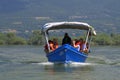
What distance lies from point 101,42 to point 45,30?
76287 millimetres

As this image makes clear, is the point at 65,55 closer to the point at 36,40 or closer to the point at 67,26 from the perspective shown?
the point at 67,26

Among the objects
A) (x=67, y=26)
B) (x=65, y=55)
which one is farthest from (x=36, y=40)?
(x=65, y=55)

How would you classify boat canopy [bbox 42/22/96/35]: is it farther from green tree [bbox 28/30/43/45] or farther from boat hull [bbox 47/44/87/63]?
green tree [bbox 28/30/43/45]

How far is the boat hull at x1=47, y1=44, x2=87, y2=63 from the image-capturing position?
37.5 m

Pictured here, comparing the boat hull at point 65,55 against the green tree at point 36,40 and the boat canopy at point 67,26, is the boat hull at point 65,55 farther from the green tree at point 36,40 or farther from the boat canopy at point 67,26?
the green tree at point 36,40

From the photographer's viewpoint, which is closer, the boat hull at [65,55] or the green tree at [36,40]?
the boat hull at [65,55]

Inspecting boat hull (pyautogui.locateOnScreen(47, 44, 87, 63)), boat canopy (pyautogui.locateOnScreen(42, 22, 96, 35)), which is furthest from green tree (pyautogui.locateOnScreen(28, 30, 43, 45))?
→ boat hull (pyautogui.locateOnScreen(47, 44, 87, 63))

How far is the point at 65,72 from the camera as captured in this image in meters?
32.9

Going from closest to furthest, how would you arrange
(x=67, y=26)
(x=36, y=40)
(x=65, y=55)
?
1. (x=65, y=55)
2. (x=67, y=26)
3. (x=36, y=40)

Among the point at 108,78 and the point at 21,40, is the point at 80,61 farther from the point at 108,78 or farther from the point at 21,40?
the point at 21,40

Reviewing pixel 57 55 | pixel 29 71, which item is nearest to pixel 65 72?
pixel 29 71

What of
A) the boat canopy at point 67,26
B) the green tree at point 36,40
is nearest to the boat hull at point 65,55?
the boat canopy at point 67,26

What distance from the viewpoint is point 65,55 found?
124 ft

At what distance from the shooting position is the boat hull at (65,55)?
1478 inches
